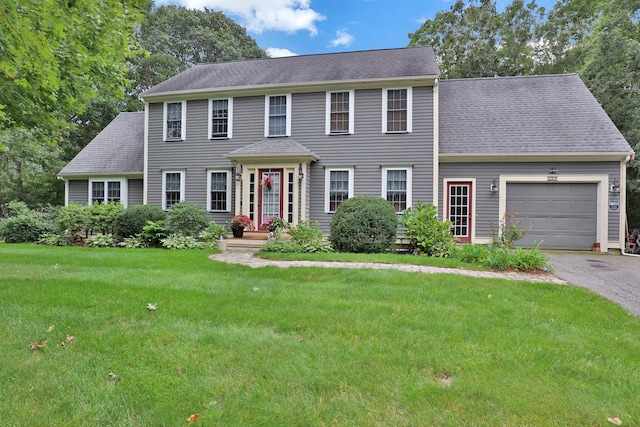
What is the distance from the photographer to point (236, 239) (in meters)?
10.9

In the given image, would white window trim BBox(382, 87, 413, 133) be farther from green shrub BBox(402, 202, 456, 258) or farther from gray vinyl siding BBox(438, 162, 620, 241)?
green shrub BBox(402, 202, 456, 258)

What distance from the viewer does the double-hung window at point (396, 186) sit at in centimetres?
1127

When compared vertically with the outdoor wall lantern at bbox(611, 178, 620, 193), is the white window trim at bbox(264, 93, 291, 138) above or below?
above

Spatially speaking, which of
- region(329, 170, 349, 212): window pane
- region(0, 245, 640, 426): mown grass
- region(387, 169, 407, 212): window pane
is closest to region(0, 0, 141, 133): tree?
region(0, 245, 640, 426): mown grass

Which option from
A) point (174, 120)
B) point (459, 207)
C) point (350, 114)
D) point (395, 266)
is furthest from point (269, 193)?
point (459, 207)

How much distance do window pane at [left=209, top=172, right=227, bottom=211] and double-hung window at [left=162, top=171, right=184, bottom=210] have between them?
4.36 ft

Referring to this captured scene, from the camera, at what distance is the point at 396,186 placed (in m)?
11.3

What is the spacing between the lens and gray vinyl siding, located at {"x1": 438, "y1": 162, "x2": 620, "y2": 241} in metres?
10.5

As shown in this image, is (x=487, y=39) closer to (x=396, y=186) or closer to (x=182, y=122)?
(x=396, y=186)

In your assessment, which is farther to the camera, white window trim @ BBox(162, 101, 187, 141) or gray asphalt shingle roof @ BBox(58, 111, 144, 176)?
gray asphalt shingle roof @ BBox(58, 111, 144, 176)

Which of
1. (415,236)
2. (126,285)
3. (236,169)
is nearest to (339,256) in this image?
(415,236)

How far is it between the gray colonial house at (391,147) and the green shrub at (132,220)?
2165 mm

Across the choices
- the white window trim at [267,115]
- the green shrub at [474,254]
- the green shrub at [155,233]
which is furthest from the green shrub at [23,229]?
the green shrub at [474,254]

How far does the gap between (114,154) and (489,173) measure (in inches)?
584
